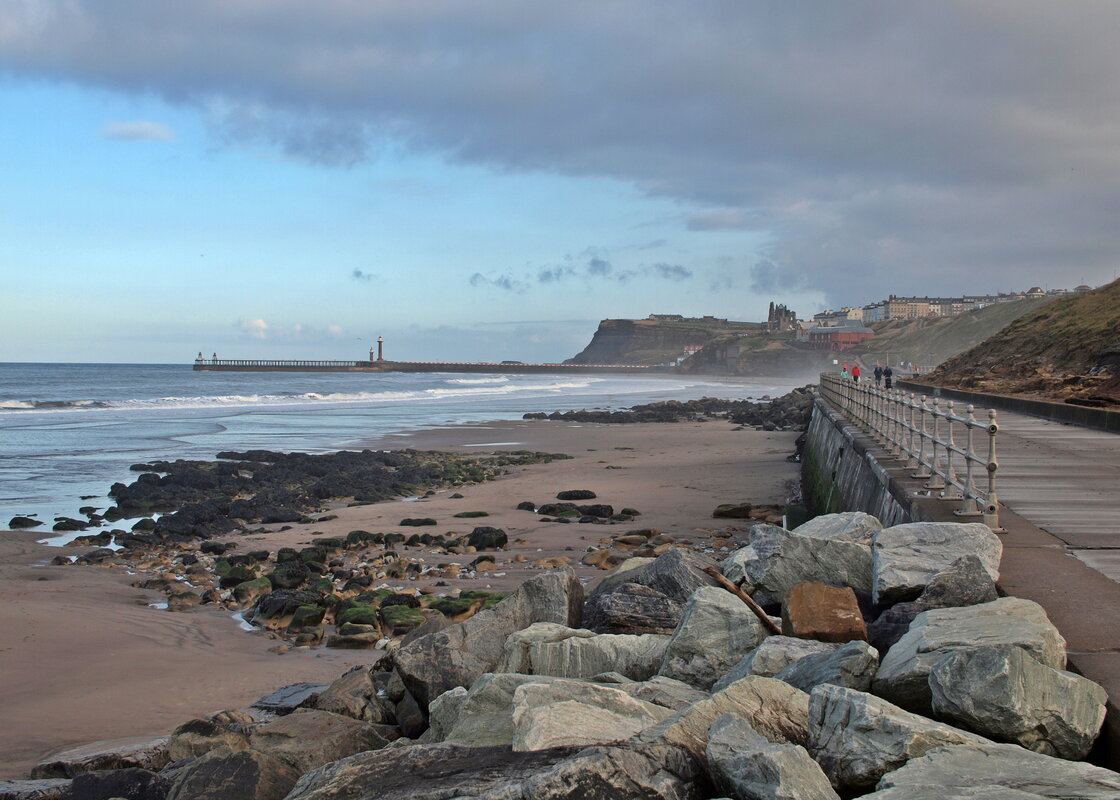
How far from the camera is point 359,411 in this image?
46719 mm

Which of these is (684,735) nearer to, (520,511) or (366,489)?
(520,511)

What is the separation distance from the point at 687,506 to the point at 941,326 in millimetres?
103922

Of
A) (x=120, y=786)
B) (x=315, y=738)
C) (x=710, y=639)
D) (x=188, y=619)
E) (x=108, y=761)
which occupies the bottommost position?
(x=188, y=619)

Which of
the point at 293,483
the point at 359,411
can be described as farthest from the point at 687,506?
the point at 359,411

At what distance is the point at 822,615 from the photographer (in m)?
4.59

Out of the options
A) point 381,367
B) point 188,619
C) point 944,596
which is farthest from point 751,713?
point 381,367

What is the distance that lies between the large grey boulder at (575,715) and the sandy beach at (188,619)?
3.52 metres

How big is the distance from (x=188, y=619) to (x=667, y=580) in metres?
5.38

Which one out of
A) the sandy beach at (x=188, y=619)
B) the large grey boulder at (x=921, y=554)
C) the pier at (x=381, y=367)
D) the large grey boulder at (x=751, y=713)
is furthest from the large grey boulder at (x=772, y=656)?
the pier at (x=381, y=367)

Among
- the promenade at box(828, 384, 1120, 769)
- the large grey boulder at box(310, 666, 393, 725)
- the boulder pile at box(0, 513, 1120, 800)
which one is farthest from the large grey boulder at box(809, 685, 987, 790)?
the large grey boulder at box(310, 666, 393, 725)

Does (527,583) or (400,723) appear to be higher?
(527,583)

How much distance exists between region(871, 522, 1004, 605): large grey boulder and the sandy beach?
4.15 metres

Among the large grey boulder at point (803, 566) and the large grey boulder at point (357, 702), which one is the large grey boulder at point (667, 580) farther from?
the large grey boulder at point (357, 702)

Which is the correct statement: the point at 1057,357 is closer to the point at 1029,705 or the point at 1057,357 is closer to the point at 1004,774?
the point at 1029,705
